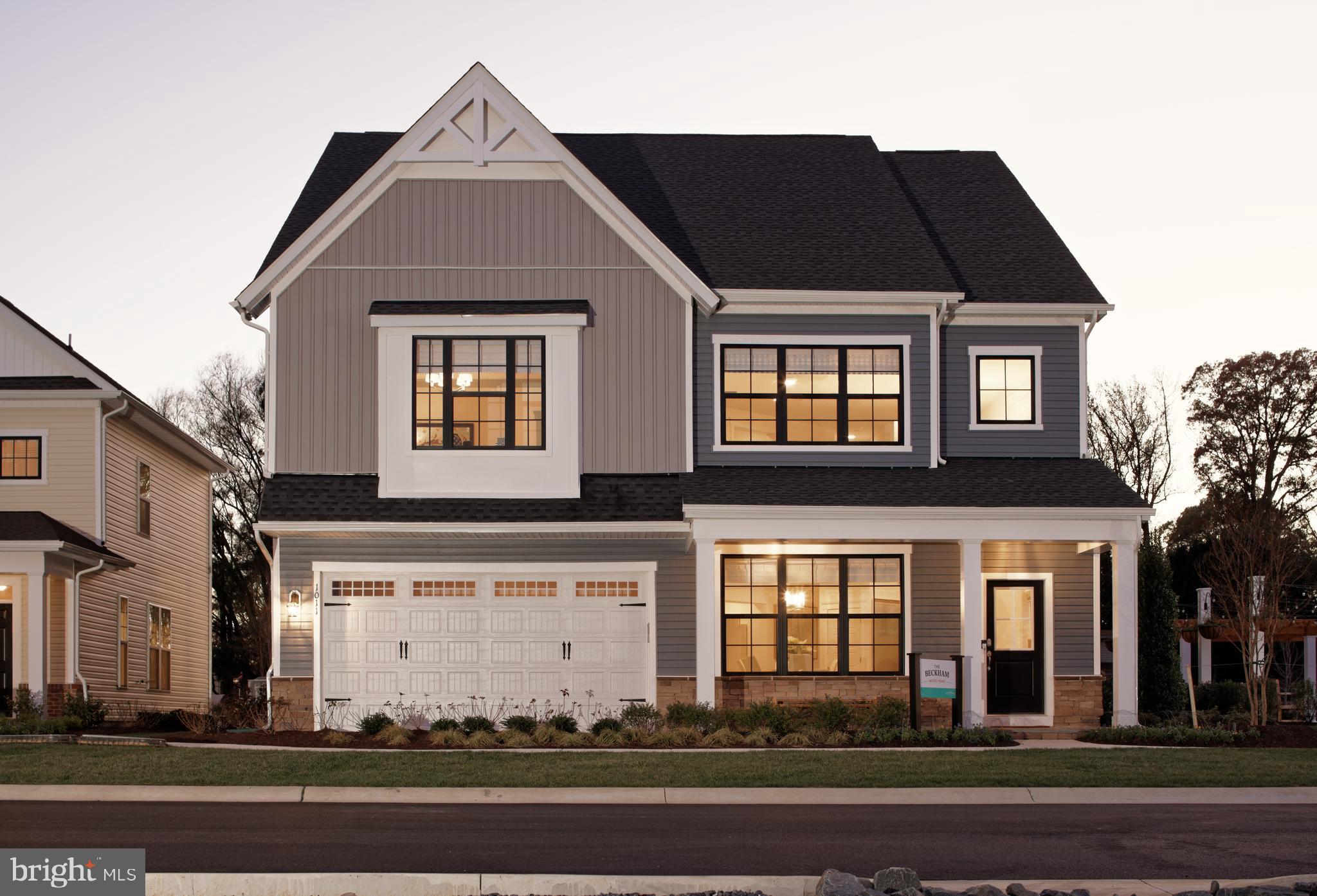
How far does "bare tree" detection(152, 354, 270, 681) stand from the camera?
164 feet

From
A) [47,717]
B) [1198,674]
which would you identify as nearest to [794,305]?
[47,717]

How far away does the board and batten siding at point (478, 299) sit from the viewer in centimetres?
2295

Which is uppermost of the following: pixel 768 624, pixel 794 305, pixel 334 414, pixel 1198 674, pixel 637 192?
pixel 637 192

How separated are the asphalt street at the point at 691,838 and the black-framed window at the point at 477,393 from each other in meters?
9.00

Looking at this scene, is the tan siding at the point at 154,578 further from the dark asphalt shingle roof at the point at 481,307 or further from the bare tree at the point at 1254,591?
the bare tree at the point at 1254,591

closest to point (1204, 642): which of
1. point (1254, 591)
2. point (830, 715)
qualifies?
point (1254, 591)

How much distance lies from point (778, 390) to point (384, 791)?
34.7 feet

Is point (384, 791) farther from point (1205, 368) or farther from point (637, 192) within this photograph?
point (1205, 368)

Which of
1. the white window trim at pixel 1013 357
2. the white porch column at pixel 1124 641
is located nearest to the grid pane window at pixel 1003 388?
the white window trim at pixel 1013 357

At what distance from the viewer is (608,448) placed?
2314 cm

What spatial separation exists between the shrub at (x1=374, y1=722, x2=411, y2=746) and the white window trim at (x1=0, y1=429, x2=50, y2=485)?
985 cm

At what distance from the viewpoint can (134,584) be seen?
98.1 feet

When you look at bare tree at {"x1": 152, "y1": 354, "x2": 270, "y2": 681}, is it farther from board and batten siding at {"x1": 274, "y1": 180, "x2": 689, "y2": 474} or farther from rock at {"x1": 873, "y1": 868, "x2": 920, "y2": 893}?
rock at {"x1": 873, "y1": 868, "x2": 920, "y2": 893}

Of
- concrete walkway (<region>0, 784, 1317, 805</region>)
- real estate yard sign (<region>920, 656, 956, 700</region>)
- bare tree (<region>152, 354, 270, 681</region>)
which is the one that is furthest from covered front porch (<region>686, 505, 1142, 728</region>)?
bare tree (<region>152, 354, 270, 681</region>)
